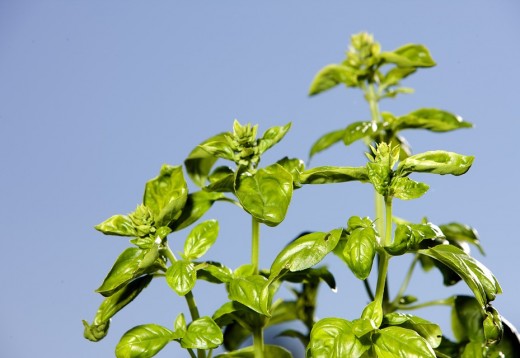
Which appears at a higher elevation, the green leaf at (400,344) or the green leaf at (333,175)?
the green leaf at (333,175)

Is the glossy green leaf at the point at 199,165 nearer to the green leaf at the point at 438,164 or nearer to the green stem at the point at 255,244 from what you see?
the green stem at the point at 255,244

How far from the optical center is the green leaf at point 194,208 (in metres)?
0.95

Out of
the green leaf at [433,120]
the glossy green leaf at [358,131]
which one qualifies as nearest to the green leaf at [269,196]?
the glossy green leaf at [358,131]

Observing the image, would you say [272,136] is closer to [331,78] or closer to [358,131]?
[358,131]

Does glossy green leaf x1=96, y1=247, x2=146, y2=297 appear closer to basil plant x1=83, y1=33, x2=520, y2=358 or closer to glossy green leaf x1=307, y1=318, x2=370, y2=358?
basil plant x1=83, y1=33, x2=520, y2=358

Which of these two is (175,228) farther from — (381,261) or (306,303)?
(306,303)

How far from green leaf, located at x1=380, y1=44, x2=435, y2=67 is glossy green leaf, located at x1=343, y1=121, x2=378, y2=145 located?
15cm

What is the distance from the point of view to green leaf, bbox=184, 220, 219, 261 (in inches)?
36.1

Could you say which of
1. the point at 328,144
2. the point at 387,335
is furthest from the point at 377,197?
the point at 387,335

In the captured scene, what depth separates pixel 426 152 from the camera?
84 centimetres

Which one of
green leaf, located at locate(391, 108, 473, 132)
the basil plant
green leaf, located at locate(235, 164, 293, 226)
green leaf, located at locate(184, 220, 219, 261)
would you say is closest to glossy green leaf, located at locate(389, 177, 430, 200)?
the basil plant

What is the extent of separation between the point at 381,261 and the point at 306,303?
48 centimetres

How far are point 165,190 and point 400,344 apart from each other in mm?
378

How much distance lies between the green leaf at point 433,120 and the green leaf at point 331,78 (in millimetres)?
149
